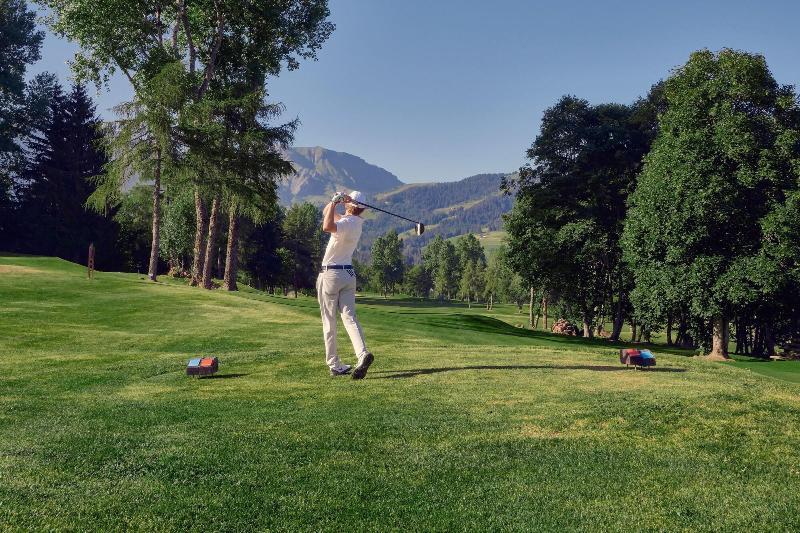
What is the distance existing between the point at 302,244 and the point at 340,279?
93.8 meters

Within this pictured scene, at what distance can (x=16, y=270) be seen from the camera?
117 ft

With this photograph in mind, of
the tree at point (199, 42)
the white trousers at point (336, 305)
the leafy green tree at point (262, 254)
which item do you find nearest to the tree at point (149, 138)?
the tree at point (199, 42)

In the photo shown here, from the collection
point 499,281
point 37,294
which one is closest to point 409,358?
point 37,294

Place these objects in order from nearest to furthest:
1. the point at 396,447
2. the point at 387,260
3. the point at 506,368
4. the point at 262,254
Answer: the point at 396,447, the point at 506,368, the point at 262,254, the point at 387,260

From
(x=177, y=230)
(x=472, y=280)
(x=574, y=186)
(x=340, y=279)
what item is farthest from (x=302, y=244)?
(x=340, y=279)

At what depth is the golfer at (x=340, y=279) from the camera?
11547 mm

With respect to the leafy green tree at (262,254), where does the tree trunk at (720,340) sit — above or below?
below

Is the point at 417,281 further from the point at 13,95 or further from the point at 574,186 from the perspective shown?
the point at 574,186

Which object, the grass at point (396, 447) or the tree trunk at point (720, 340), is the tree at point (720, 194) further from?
the grass at point (396, 447)

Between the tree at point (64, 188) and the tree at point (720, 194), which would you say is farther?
the tree at point (64, 188)

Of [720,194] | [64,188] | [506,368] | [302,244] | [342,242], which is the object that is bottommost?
[506,368]

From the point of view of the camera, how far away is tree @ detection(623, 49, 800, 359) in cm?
3042

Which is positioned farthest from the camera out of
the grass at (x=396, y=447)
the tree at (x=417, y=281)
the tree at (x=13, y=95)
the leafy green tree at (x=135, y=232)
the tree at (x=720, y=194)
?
the tree at (x=417, y=281)

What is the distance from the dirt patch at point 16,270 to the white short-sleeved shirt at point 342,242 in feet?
103
